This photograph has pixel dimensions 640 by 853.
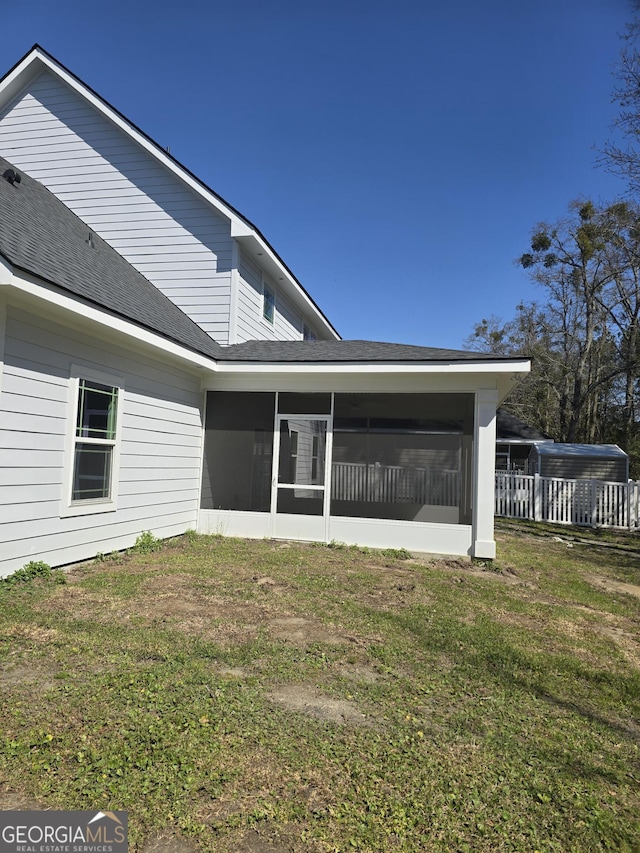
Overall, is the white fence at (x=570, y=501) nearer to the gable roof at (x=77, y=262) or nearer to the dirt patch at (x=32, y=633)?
the gable roof at (x=77, y=262)

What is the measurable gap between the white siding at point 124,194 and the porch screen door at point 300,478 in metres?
2.77

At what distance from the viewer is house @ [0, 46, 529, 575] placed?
5590 mm

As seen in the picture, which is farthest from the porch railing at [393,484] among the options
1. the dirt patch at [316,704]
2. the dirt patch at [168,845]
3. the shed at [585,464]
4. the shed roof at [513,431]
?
the shed roof at [513,431]

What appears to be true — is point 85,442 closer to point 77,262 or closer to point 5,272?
point 5,272

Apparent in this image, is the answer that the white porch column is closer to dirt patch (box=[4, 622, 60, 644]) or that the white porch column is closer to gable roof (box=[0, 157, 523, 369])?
gable roof (box=[0, 157, 523, 369])

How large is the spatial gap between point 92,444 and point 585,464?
15623mm

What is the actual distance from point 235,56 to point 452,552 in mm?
10990

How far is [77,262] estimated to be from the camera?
7.03 metres

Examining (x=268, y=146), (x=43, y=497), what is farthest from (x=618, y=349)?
(x=43, y=497)

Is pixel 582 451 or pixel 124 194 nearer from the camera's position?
pixel 124 194

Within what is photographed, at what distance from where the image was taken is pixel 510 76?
1097 centimetres

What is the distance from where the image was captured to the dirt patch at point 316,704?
9.48 feet

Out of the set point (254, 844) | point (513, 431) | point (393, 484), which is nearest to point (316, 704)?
point (254, 844)

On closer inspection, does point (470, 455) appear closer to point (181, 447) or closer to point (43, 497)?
point (181, 447)
